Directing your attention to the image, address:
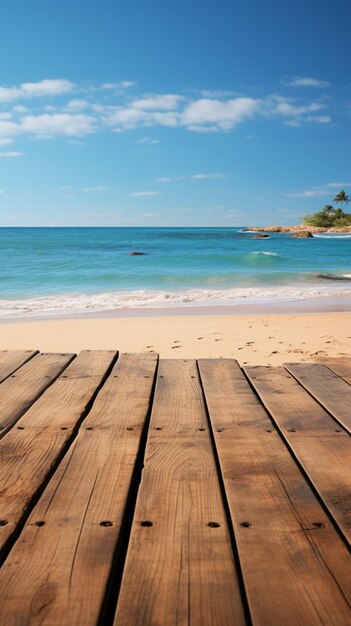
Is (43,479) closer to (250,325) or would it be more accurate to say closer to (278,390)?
(278,390)

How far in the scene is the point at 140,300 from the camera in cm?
1550

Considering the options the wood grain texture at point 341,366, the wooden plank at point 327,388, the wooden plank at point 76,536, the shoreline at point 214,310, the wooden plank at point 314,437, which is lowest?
the shoreline at point 214,310

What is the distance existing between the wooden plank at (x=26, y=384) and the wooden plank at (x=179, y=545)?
0.66 m

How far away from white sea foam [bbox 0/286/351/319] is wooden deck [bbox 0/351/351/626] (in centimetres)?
984

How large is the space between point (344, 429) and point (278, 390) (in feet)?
1.98

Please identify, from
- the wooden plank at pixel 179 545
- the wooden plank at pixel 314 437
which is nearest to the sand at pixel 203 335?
the wooden plank at pixel 314 437

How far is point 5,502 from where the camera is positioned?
1633 mm

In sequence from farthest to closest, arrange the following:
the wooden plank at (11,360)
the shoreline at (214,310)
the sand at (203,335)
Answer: the shoreline at (214,310)
the sand at (203,335)
the wooden plank at (11,360)

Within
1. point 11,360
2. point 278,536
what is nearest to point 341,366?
point 11,360

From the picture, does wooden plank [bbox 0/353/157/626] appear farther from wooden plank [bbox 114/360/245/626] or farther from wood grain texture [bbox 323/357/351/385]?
wood grain texture [bbox 323/357/351/385]

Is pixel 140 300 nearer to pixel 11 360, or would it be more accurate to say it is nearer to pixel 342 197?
pixel 11 360

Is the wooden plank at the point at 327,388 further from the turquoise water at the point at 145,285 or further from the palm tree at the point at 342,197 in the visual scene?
the palm tree at the point at 342,197

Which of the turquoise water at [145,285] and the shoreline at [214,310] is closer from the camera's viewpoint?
the shoreline at [214,310]

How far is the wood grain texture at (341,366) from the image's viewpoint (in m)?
3.24
